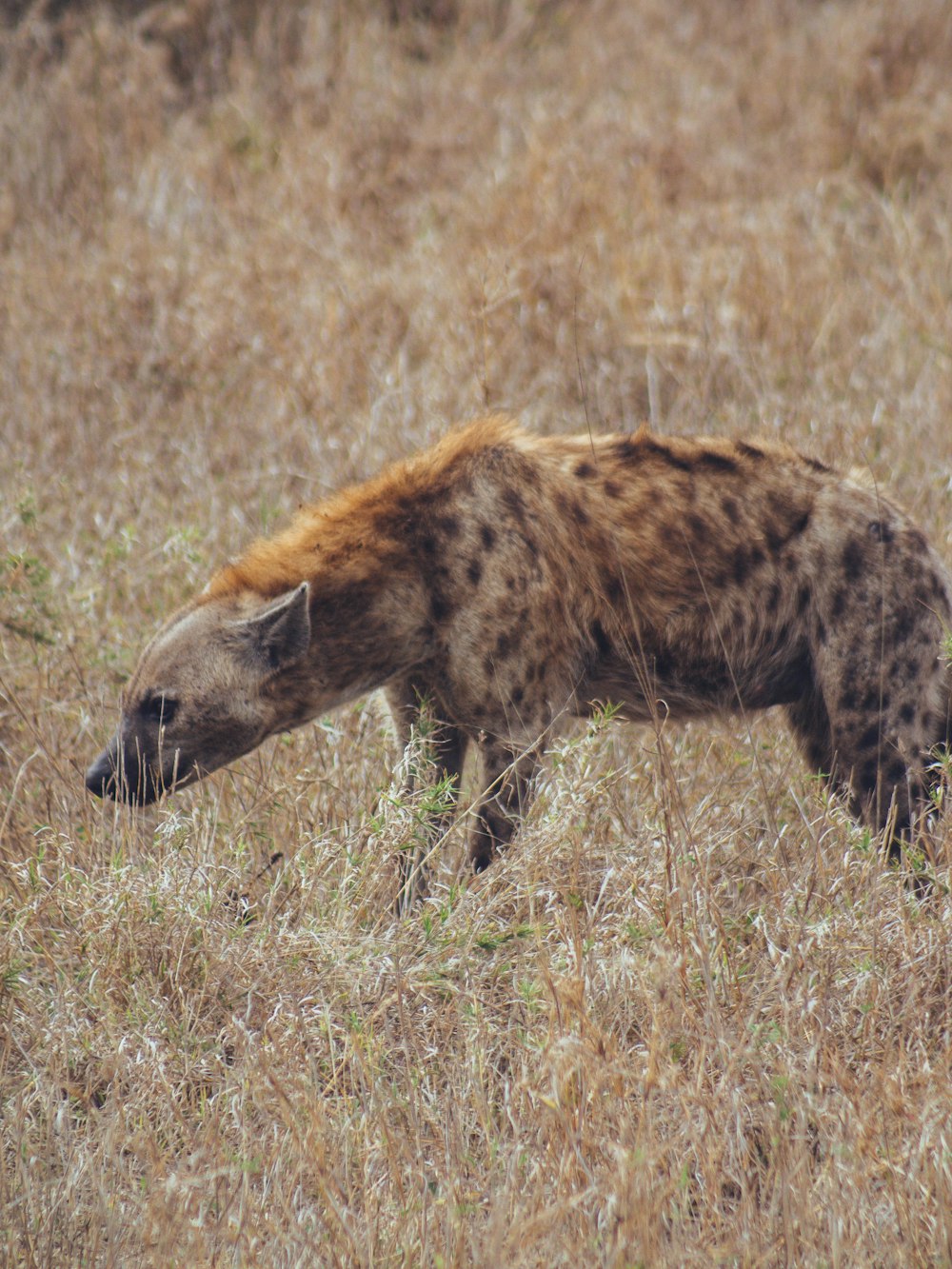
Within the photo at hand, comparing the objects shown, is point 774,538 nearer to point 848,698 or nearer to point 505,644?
point 848,698

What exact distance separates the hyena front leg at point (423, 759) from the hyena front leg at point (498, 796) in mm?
87

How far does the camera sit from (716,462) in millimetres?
4488

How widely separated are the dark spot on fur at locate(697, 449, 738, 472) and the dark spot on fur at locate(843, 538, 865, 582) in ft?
1.26

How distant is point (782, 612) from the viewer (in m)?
4.39

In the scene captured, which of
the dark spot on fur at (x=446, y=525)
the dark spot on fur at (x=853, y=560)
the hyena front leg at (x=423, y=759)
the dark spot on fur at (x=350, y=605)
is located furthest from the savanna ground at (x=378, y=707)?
the dark spot on fur at (x=446, y=525)

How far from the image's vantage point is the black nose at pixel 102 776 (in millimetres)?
4133

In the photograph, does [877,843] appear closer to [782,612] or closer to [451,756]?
[782,612]

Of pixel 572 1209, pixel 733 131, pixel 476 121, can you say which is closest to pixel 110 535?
pixel 572 1209

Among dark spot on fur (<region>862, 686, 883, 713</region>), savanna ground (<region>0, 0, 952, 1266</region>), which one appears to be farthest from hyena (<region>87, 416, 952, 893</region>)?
savanna ground (<region>0, 0, 952, 1266</region>)

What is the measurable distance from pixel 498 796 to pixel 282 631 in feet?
2.26

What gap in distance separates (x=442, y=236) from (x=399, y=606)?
436 centimetres

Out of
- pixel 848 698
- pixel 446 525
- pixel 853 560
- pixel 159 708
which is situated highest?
pixel 446 525

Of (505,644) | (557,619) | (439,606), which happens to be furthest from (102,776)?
(557,619)

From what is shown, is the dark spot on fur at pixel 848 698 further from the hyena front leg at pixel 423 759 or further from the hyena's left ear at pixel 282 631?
the hyena's left ear at pixel 282 631
